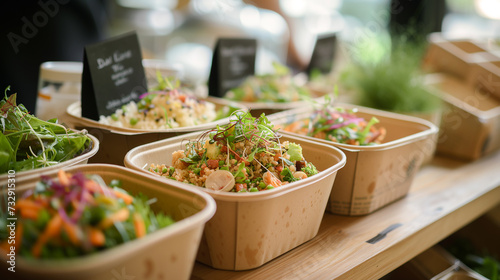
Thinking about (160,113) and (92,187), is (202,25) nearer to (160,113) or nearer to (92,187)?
(160,113)

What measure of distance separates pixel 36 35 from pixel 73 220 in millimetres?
1909

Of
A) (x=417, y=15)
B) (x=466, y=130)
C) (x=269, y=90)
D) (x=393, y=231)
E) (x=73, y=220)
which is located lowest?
(x=393, y=231)

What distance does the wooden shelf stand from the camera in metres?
1.11

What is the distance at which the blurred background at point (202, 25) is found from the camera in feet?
7.43

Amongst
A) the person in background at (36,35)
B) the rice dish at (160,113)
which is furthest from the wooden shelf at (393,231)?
the person in background at (36,35)

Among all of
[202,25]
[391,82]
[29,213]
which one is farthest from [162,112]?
[202,25]

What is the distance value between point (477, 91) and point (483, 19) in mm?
2745

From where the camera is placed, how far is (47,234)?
2.29 ft

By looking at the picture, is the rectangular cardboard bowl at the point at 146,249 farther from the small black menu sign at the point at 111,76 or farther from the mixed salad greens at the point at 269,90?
the mixed salad greens at the point at 269,90

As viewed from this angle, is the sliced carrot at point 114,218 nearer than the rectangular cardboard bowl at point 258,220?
Yes

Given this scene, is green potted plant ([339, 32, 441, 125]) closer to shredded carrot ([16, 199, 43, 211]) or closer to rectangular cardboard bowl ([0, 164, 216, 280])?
rectangular cardboard bowl ([0, 164, 216, 280])

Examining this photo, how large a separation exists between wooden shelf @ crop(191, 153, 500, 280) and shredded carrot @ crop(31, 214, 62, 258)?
1.38 feet

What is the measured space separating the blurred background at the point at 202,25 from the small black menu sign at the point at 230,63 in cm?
18

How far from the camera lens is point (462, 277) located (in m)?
1.60
